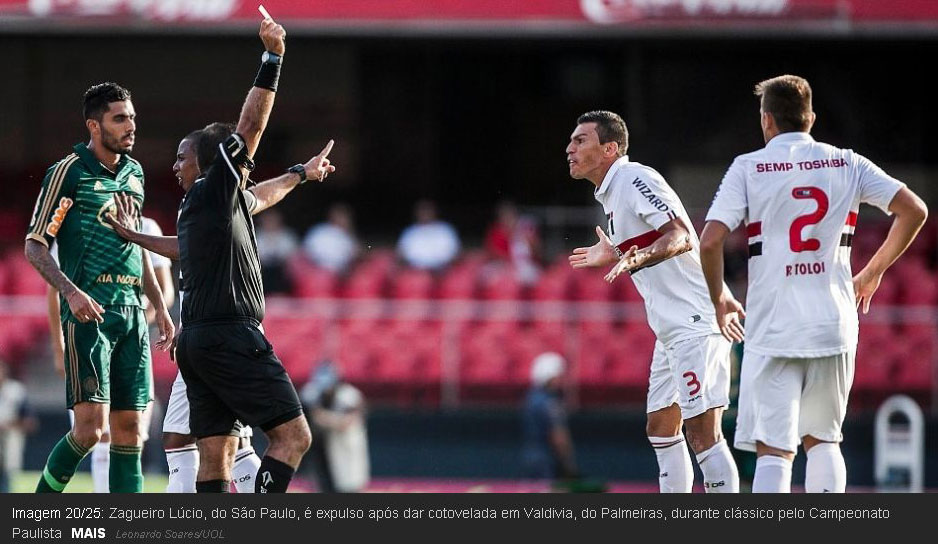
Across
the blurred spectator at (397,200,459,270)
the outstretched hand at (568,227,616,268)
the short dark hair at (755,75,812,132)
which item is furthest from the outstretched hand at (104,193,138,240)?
the blurred spectator at (397,200,459,270)

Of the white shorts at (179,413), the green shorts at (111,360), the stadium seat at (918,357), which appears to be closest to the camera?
Result: the green shorts at (111,360)

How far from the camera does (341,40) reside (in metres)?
→ 19.3

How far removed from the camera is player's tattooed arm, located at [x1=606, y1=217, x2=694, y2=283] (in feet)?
21.9

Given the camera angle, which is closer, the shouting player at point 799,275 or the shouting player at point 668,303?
the shouting player at point 799,275

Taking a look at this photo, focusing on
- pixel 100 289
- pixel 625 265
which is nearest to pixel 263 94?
pixel 100 289

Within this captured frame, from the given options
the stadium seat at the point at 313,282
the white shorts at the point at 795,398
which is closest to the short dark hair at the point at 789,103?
the white shorts at the point at 795,398

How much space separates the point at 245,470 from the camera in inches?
307

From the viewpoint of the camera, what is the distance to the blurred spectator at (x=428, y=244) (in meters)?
17.6

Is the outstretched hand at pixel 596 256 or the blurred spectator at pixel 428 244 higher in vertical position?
the blurred spectator at pixel 428 244

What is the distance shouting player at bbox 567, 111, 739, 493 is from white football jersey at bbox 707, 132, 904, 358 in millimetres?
454

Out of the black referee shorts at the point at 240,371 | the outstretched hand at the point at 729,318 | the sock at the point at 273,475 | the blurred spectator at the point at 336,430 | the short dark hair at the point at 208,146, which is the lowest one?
the blurred spectator at the point at 336,430

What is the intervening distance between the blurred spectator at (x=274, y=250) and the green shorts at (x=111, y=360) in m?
8.18

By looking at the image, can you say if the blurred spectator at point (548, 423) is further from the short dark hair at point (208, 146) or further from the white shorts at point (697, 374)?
the short dark hair at point (208, 146)

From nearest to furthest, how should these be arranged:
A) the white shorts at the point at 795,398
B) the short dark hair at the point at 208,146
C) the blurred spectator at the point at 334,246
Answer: the white shorts at the point at 795,398
the short dark hair at the point at 208,146
the blurred spectator at the point at 334,246
